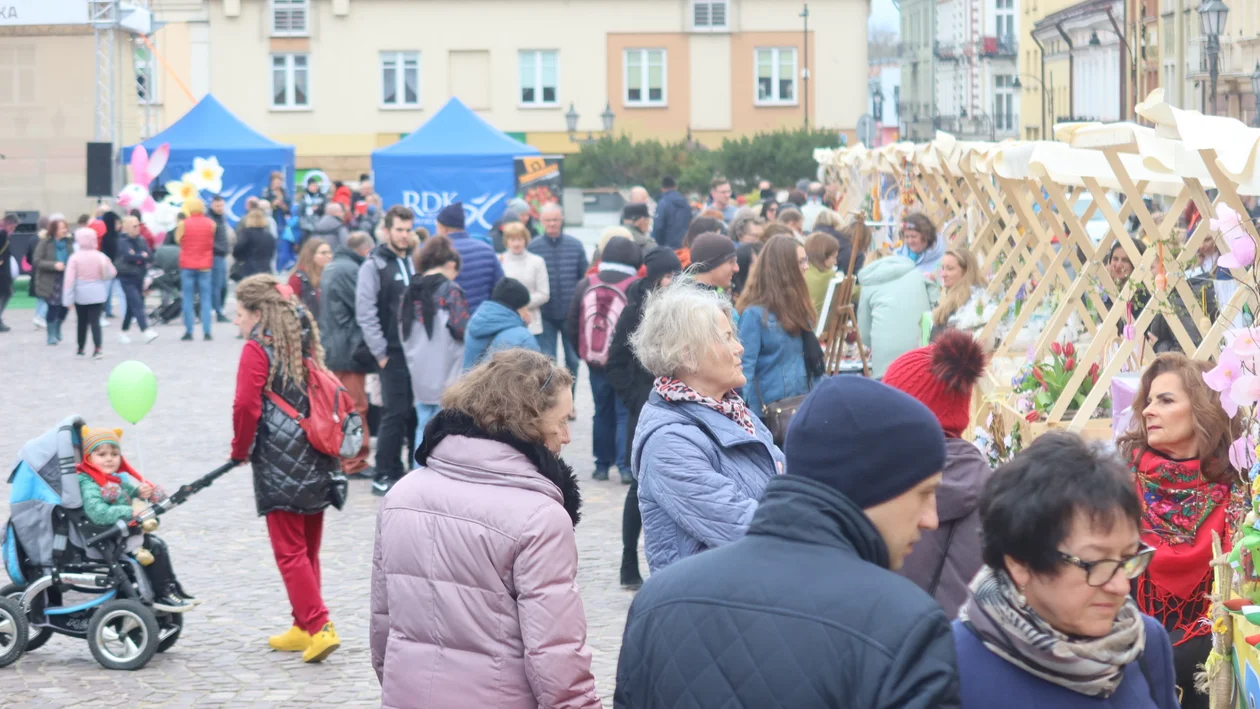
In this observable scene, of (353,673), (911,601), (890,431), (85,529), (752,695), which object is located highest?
(890,431)

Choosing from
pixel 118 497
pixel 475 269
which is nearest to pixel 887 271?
pixel 475 269

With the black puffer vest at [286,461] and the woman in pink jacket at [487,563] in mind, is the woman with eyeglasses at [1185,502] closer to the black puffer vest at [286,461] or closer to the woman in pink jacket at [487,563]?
the woman in pink jacket at [487,563]

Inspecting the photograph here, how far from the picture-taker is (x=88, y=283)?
17500 mm

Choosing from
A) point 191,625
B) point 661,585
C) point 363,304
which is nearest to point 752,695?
point 661,585

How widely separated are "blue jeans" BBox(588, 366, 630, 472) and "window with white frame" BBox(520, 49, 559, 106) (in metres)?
47.2

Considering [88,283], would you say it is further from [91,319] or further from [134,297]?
[134,297]

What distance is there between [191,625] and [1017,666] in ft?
18.3

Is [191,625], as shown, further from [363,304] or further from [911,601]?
[911,601]

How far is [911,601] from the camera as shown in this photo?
220 centimetres

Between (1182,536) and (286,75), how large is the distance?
179ft

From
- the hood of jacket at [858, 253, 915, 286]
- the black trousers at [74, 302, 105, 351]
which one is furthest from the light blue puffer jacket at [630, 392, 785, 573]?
the black trousers at [74, 302, 105, 351]

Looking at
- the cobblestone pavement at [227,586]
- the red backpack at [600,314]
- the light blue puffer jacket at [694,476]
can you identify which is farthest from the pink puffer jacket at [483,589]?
the red backpack at [600,314]

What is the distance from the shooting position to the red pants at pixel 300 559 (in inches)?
250

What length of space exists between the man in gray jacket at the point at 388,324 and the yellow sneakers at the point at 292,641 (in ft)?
9.97
